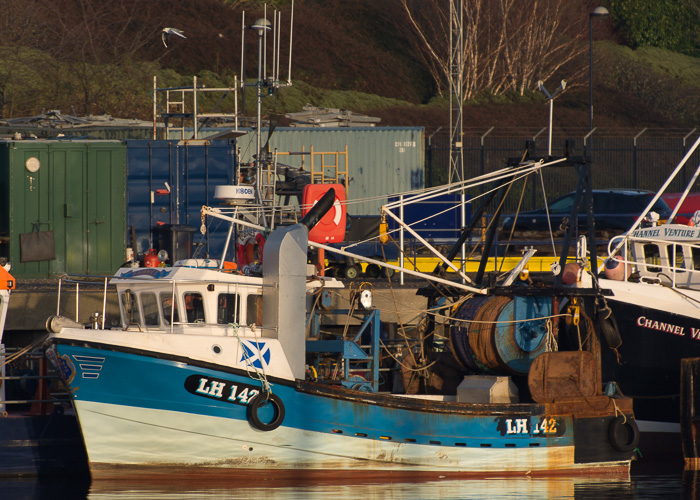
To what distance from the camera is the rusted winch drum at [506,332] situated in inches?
Answer: 611

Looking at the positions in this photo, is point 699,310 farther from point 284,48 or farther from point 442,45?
point 442,45

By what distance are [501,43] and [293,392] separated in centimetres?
3973

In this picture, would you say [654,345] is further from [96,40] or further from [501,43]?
[501,43]

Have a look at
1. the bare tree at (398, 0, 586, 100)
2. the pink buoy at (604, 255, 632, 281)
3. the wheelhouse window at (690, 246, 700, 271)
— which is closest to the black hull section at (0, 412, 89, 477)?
the pink buoy at (604, 255, 632, 281)

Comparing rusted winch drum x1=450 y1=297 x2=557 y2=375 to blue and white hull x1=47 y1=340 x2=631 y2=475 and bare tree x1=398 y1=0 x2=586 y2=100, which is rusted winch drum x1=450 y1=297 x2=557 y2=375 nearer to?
blue and white hull x1=47 y1=340 x2=631 y2=475

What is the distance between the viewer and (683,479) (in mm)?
15258

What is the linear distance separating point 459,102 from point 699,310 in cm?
882

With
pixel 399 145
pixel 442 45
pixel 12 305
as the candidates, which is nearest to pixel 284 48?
pixel 442 45

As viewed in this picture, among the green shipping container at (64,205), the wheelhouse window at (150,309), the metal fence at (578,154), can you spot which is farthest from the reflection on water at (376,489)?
the metal fence at (578,154)

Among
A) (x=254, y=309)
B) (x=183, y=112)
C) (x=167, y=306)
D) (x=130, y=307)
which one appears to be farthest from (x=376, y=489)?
(x=183, y=112)

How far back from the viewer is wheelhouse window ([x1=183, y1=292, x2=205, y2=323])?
14.7m

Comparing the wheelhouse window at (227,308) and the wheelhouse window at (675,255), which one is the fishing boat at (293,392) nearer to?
the wheelhouse window at (227,308)

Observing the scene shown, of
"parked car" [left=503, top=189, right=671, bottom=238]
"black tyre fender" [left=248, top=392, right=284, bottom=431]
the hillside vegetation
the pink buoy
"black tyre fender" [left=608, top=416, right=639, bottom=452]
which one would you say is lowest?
"black tyre fender" [left=608, top=416, right=639, bottom=452]

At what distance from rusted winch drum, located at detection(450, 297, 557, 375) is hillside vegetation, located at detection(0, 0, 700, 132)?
24478 mm
